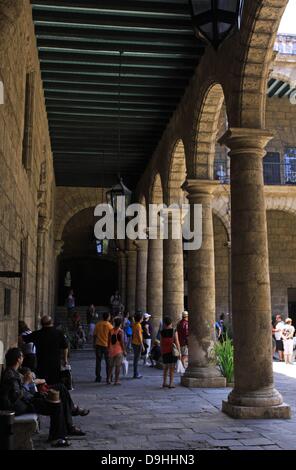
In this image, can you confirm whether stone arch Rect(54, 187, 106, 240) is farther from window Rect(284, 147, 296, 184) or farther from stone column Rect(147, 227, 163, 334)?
window Rect(284, 147, 296, 184)

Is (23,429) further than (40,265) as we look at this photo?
No

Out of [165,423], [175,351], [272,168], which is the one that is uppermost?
[272,168]

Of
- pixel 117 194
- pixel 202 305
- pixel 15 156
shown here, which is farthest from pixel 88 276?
pixel 15 156

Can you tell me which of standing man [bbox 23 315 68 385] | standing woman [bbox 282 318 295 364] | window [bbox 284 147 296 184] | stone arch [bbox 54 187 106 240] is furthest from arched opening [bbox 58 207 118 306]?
standing man [bbox 23 315 68 385]

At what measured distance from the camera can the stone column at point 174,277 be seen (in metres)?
12.9

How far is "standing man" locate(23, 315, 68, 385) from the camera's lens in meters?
5.82

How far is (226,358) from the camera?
9.27 m

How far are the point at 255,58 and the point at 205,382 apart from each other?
18.2 ft

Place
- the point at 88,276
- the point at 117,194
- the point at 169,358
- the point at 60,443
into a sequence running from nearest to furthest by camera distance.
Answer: the point at 60,443
the point at 169,358
the point at 117,194
the point at 88,276

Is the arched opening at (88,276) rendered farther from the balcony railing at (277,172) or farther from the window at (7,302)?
the window at (7,302)

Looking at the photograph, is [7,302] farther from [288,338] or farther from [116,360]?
[288,338]
